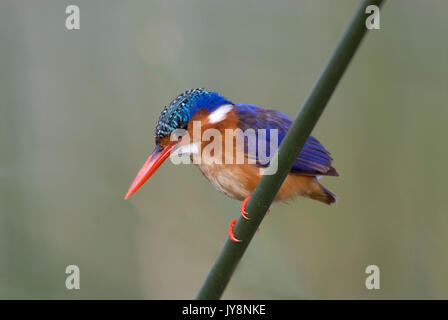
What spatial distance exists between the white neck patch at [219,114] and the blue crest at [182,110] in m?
0.02

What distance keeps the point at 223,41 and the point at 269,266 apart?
95 centimetres

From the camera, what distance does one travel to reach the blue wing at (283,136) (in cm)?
138

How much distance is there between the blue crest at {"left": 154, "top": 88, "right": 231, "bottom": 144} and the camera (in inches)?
50.9

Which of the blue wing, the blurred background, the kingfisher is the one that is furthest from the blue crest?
the blurred background

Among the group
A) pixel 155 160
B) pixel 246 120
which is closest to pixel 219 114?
pixel 246 120

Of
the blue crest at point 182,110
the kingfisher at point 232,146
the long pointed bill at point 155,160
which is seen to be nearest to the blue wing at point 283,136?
the kingfisher at point 232,146

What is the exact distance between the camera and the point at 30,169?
177 centimetres

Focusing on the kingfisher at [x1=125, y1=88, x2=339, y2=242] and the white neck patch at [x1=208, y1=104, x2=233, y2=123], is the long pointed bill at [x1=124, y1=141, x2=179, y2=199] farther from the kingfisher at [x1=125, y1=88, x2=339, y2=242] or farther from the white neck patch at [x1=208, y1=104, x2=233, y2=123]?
the white neck patch at [x1=208, y1=104, x2=233, y2=123]

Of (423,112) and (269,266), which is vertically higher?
(423,112)

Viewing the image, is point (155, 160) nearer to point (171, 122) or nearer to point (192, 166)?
point (171, 122)

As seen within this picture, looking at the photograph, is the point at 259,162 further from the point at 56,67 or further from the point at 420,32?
the point at 56,67

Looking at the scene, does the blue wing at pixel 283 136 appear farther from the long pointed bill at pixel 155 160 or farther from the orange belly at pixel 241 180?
the long pointed bill at pixel 155 160
